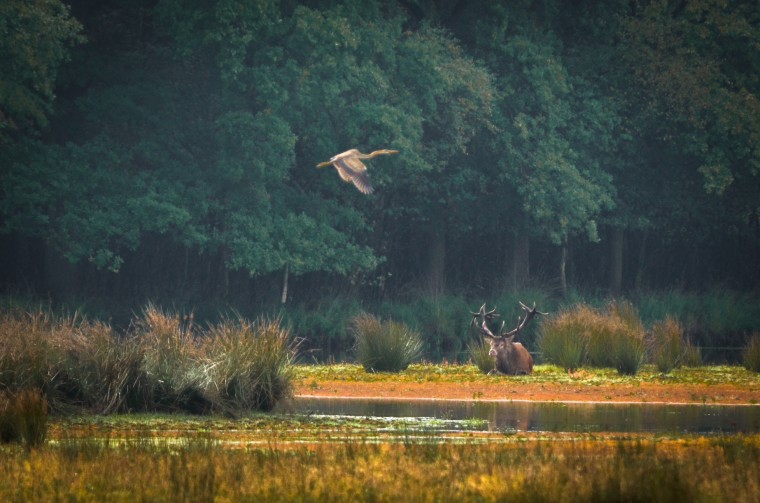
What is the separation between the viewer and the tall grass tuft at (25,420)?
14508 millimetres

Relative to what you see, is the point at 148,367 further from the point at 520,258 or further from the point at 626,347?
the point at 520,258

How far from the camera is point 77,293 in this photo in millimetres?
42625

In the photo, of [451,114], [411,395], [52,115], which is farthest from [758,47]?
[411,395]

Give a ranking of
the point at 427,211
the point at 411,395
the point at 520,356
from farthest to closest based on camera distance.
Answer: the point at 427,211, the point at 520,356, the point at 411,395

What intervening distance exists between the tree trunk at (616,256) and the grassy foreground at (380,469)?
35664 mm

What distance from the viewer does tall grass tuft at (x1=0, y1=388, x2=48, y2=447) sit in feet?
47.6

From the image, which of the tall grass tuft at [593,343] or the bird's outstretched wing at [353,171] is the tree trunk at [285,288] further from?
the tall grass tuft at [593,343]

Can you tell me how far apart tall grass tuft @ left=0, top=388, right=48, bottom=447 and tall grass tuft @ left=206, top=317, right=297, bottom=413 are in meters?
4.29

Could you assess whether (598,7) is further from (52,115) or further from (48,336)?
(48,336)

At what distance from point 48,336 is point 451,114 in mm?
28327

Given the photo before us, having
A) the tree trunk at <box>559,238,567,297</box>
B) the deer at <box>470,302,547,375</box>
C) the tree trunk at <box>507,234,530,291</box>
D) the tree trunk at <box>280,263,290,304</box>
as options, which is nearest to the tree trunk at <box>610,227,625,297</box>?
the tree trunk at <box>559,238,567,297</box>

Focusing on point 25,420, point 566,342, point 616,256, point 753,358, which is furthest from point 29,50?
point 25,420

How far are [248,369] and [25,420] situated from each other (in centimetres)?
520

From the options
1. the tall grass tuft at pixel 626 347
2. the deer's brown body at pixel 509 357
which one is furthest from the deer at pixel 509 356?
the tall grass tuft at pixel 626 347
